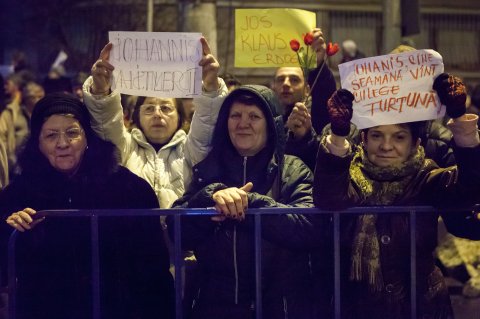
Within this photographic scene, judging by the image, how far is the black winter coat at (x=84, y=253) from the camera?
4.53m

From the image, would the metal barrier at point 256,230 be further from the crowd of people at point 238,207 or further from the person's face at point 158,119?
the person's face at point 158,119

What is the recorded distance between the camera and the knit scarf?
4332 millimetres

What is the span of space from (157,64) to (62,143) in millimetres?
655

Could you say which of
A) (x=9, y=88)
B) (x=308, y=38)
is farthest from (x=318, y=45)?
(x=9, y=88)

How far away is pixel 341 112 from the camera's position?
409 centimetres

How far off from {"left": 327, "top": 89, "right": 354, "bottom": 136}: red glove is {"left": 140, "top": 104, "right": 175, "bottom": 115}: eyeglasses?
64.9 inches

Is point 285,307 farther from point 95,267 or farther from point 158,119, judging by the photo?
point 158,119

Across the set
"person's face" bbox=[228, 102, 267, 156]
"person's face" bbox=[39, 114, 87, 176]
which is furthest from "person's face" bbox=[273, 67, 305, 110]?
"person's face" bbox=[39, 114, 87, 176]

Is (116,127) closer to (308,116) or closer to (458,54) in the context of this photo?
(308,116)

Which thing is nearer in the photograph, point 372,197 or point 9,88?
point 372,197

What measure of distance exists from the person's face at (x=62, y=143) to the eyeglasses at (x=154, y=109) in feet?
2.65

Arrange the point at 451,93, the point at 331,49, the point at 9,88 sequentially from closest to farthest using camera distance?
1. the point at 451,93
2. the point at 331,49
3. the point at 9,88

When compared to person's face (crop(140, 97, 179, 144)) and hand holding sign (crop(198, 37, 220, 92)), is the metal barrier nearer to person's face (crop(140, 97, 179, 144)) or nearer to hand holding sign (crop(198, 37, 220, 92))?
hand holding sign (crop(198, 37, 220, 92))

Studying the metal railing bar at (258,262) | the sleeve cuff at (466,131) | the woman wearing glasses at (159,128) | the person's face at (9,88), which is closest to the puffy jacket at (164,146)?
the woman wearing glasses at (159,128)
